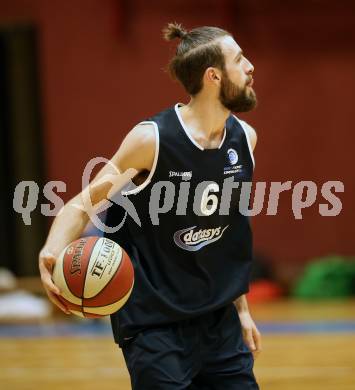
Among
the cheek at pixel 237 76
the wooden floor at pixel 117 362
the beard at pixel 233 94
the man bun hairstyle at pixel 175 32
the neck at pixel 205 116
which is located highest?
the man bun hairstyle at pixel 175 32

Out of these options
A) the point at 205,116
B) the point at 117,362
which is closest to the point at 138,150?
the point at 205,116

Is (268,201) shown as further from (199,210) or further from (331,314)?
(199,210)

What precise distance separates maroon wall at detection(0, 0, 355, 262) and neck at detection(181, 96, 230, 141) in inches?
334

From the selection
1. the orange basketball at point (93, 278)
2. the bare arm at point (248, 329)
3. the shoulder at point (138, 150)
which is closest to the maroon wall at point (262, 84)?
the bare arm at point (248, 329)

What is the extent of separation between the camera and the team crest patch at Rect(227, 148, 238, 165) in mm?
4090

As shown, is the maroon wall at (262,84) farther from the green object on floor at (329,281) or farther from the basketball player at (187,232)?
the basketball player at (187,232)

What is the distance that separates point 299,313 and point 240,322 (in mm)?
6316

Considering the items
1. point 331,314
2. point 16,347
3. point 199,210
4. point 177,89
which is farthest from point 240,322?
point 177,89

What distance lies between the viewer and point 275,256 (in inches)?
501

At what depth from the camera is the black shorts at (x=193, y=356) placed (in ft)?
12.4

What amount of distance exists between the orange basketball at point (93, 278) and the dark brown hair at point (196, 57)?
2.90 feet

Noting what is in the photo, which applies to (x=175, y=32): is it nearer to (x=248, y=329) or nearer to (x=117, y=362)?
(x=248, y=329)

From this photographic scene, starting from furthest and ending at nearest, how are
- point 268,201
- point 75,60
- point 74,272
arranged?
point 75,60
point 268,201
point 74,272

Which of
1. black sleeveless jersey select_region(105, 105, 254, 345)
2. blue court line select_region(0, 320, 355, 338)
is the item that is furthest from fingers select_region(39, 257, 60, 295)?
blue court line select_region(0, 320, 355, 338)
